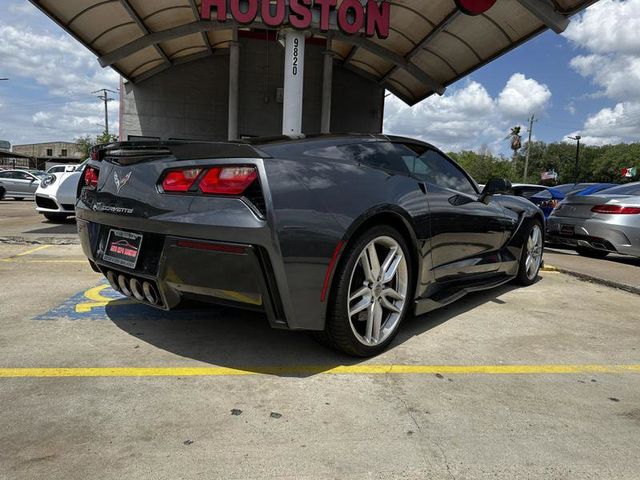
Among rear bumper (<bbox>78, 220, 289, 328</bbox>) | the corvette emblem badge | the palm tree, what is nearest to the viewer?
rear bumper (<bbox>78, 220, 289, 328</bbox>)

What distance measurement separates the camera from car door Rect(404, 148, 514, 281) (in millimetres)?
3477

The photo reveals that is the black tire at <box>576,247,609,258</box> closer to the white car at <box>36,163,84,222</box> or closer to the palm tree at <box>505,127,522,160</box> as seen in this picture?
the white car at <box>36,163,84,222</box>

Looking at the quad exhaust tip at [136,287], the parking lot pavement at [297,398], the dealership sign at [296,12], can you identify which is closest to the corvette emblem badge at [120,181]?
the quad exhaust tip at [136,287]

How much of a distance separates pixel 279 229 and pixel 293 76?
1018cm

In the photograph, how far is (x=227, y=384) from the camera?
249cm

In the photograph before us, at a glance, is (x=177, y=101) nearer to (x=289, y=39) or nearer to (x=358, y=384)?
(x=289, y=39)

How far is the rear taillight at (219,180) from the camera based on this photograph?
2428mm

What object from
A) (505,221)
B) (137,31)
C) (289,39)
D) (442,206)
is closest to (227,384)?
(442,206)

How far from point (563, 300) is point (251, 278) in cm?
363

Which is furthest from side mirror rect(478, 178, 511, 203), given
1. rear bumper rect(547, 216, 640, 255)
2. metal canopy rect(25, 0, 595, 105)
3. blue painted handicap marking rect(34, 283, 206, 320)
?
metal canopy rect(25, 0, 595, 105)

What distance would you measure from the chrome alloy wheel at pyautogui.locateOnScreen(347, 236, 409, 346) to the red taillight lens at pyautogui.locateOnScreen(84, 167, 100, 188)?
179 centimetres

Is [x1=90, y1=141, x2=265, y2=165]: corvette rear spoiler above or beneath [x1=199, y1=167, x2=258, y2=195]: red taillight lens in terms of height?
above

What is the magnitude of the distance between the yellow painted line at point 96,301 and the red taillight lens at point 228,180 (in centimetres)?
187

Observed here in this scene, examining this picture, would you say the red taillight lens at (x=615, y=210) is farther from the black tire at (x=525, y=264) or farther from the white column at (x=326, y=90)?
the white column at (x=326, y=90)
